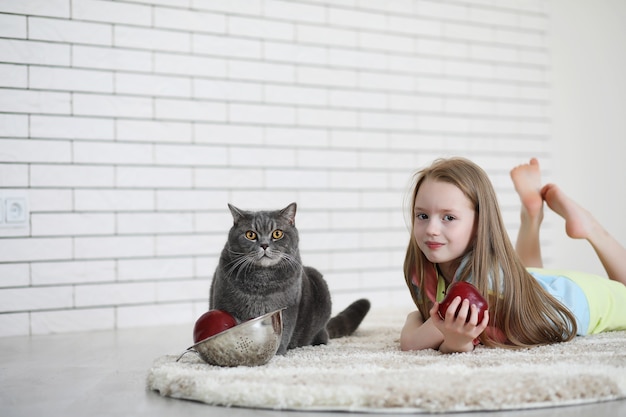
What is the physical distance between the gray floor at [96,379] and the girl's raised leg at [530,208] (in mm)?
1347

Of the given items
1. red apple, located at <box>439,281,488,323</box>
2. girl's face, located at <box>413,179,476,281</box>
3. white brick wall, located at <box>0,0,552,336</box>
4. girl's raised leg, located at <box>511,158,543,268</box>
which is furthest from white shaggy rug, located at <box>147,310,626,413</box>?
white brick wall, located at <box>0,0,552,336</box>

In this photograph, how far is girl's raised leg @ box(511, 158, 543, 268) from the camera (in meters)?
2.75

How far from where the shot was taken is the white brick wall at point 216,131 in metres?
2.72

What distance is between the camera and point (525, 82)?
12.7 ft

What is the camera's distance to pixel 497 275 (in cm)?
198

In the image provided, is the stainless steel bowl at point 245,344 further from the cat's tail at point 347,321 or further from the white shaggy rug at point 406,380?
the cat's tail at point 347,321

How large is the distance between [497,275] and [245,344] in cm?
79

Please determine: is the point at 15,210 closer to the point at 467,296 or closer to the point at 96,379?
the point at 96,379

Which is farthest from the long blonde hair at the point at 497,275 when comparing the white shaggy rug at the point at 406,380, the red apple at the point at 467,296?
the red apple at the point at 467,296

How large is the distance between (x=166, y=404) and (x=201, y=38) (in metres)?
1.96

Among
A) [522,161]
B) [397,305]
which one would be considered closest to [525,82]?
[522,161]

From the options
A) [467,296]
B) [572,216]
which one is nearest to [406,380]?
[467,296]

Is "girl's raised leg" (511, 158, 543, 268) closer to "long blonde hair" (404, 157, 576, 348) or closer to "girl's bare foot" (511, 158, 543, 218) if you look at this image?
"girl's bare foot" (511, 158, 543, 218)

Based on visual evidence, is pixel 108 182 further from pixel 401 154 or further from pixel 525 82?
pixel 525 82
